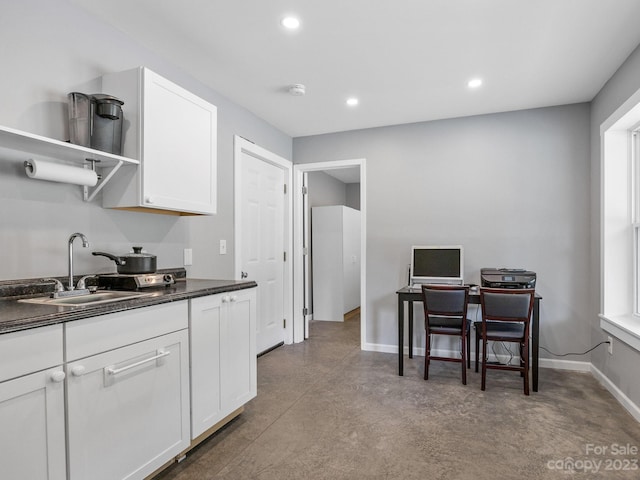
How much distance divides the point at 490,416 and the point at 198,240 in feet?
7.94

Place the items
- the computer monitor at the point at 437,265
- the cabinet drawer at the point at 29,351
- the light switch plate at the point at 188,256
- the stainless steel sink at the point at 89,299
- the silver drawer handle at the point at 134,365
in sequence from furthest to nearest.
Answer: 1. the computer monitor at the point at 437,265
2. the light switch plate at the point at 188,256
3. the stainless steel sink at the point at 89,299
4. the silver drawer handle at the point at 134,365
5. the cabinet drawer at the point at 29,351

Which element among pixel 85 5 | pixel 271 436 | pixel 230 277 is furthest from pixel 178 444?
pixel 85 5

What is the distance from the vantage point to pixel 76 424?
139 centimetres

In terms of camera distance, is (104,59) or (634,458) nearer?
(634,458)

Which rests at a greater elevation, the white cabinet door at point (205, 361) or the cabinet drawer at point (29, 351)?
the cabinet drawer at point (29, 351)

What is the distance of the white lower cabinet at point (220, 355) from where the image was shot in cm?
201

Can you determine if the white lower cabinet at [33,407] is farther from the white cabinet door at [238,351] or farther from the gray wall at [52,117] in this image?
the white cabinet door at [238,351]

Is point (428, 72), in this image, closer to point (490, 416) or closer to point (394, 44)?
point (394, 44)

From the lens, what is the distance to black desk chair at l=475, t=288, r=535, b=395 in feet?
9.58

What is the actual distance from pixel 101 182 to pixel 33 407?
1203 mm

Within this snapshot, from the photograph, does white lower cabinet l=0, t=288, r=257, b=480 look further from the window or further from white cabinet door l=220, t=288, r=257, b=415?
the window

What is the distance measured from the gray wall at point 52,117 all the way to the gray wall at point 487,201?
2313 mm

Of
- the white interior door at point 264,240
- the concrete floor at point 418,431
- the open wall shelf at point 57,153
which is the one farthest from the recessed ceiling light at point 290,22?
the concrete floor at point 418,431

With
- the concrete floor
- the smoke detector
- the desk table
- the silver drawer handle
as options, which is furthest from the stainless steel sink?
the desk table
